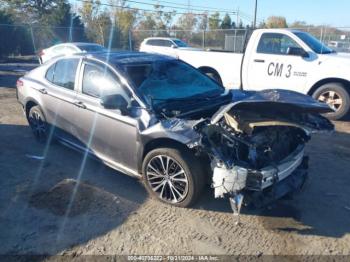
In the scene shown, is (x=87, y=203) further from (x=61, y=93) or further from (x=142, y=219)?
(x=61, y=93)

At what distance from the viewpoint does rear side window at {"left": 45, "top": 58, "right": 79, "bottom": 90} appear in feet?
15.3

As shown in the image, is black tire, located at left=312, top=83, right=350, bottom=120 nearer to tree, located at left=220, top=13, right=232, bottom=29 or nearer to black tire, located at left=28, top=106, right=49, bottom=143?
black tire, located at left=28, top=106, right=49, bottom=143

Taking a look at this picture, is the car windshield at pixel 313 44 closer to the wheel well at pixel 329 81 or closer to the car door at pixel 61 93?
the wheel well at pixel 329 81

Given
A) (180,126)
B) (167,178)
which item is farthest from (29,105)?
(180,126)

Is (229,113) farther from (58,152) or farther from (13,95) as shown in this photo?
(13,95)

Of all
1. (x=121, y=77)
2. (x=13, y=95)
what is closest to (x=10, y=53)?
(x=13, y=95)

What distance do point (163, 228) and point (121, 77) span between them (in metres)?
1.88

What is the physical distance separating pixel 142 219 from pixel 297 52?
5585 mm

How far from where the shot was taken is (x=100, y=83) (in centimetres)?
420

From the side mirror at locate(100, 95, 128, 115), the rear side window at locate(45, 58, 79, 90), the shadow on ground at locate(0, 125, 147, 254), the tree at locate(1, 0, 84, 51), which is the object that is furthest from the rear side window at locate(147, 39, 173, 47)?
the side mirror at locate(100, 95, 128, 115)

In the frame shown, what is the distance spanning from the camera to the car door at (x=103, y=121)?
389cm

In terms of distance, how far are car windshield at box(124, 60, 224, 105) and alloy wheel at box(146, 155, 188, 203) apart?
0.73 meters

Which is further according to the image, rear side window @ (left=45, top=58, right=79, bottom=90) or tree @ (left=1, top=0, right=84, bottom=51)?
tree @ (left=1, top=0, right=84, bottom=51)

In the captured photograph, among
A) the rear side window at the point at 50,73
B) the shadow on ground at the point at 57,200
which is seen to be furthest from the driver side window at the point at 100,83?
the shadow on ground at the point at 57,200
